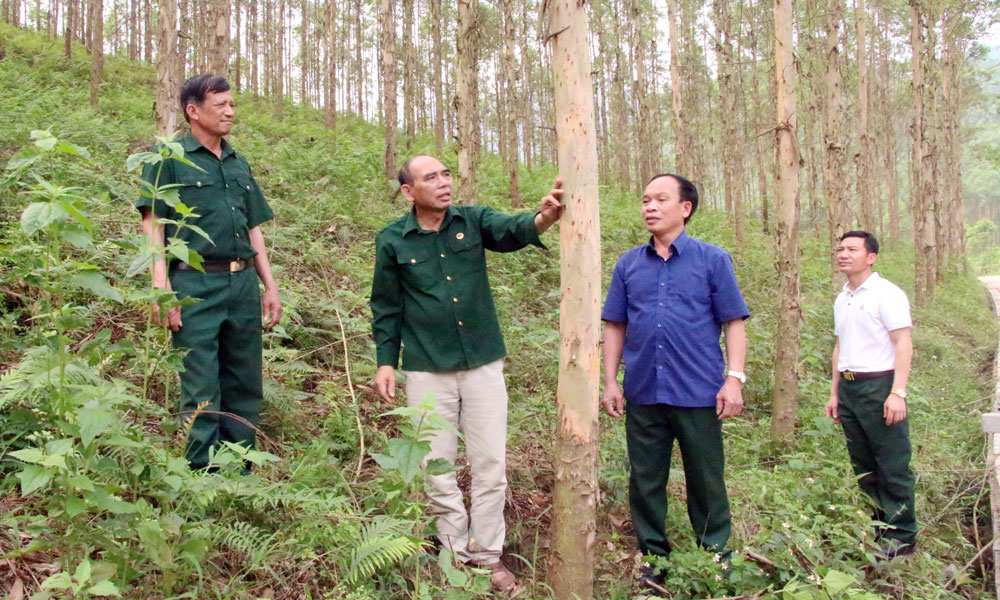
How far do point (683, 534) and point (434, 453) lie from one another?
160 cm

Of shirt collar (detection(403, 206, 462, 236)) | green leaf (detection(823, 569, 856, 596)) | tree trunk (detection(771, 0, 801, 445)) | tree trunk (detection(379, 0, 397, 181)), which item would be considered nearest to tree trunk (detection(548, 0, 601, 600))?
shirt collar (detection(403, 206, 462, 236))

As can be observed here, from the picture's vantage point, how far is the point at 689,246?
3271 millimetres

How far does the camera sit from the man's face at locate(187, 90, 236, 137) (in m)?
3.14

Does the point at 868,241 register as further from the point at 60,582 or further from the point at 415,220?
the point at 60,582

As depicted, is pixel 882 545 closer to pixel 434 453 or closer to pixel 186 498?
pixel 434 453

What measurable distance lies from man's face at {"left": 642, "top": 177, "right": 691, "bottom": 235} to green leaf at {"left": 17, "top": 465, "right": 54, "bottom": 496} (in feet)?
8.83

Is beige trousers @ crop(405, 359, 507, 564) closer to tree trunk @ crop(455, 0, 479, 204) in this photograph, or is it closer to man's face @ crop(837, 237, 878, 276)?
man's face @ crop(837, 237, 878, 276)

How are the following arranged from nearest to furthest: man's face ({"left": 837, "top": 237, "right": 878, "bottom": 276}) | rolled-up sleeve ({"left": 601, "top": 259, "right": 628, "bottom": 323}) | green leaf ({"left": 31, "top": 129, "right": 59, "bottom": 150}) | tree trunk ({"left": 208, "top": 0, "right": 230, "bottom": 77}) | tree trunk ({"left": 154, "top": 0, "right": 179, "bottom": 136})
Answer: green leaf ({"left": 31, "top": 129, "right": 59, "bottom": 150}) < rolled-up sleeve ({"left": 601, "top": 259, "right": 628, "bottom": 323}) < man's face ({"left": 837, "top": 237, "right": 878, "bottom": 276}) < tree trunk ({"left": 154, "top": 0, "right": 179, "bottom": 136}) < tree trunk ({"left": 208, "top": 0, "right": 230, "bottom": 77})

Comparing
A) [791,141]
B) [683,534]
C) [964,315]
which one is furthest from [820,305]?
[683,534]

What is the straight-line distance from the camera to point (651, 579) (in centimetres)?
315

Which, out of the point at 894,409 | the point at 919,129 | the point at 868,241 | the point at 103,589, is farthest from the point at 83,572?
the point at 919,129

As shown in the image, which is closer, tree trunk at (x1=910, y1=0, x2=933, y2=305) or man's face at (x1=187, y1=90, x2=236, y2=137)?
man's face at (x1=187, y1=90, x2=236, y2=137)

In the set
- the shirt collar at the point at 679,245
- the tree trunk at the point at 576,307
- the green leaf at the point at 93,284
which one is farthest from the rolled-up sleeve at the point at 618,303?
the green leaf at the point at 93,284

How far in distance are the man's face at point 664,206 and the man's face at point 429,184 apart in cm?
104
